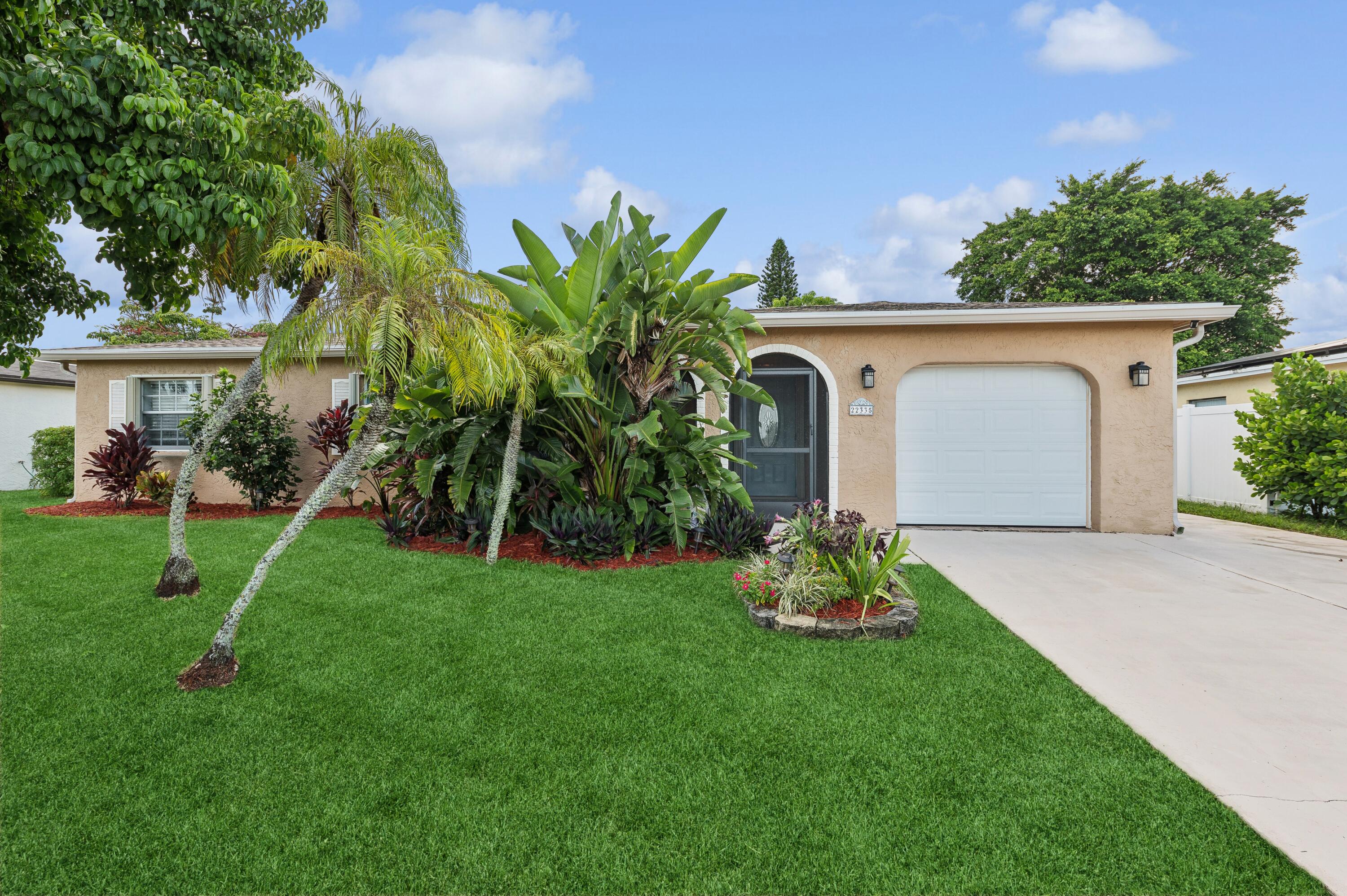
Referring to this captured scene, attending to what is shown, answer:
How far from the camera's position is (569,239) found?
6039 millimetres

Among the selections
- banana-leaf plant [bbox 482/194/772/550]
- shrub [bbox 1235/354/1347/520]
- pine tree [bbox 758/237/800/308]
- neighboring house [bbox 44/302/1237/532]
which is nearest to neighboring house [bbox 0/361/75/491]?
banana-leaf plant [bbox 482/194/772/550]

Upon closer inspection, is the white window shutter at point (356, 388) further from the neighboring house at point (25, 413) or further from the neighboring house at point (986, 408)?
the neighboring house at point (25, 413)

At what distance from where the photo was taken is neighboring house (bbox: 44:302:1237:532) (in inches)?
296

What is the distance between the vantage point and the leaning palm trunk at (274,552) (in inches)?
124

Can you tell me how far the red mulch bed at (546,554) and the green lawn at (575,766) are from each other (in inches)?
55.9

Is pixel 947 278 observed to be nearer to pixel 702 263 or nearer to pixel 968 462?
pixel 968 462

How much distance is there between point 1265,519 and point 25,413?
2511cm

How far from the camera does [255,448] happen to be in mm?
8695

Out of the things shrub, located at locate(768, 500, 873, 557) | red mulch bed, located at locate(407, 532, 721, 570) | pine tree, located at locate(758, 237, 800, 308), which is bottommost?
red mulch bed, located at locate(407, 532, 721, 570)

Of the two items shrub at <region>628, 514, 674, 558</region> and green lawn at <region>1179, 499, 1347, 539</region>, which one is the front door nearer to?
shrub at <region>628, 514, 674, 558</region>

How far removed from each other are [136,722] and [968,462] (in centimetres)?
879

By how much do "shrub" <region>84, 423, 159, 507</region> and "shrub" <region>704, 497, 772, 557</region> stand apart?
9.95 metres

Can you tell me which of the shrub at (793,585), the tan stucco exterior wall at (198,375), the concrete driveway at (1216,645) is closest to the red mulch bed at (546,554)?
the shrub at (793,585)

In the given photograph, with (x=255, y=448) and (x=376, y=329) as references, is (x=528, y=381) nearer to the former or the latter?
(x=376, y=329)
